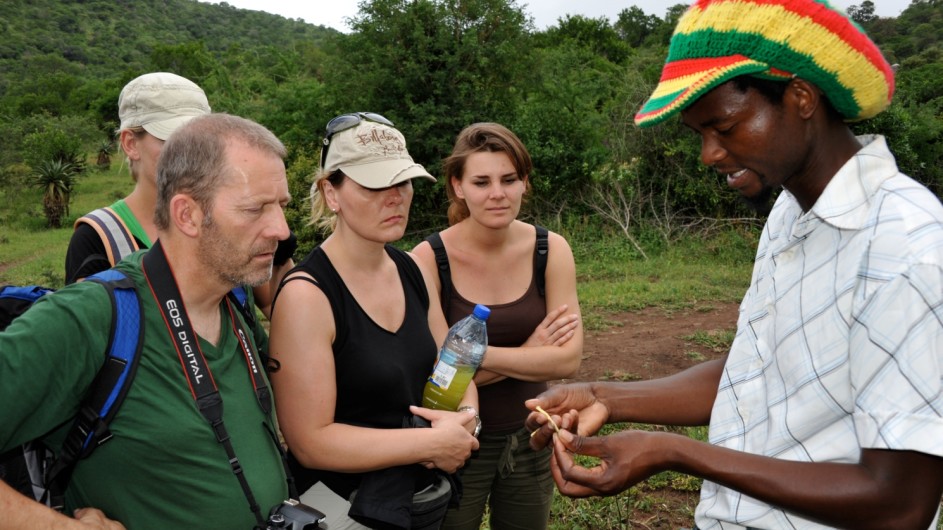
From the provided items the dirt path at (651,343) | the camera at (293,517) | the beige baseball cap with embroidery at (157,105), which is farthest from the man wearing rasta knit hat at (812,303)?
the dirt path at (651,343)

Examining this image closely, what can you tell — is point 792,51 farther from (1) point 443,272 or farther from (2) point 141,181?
(2) point 141,181

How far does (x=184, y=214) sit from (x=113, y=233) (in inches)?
26.1

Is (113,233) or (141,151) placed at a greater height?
(141,151)

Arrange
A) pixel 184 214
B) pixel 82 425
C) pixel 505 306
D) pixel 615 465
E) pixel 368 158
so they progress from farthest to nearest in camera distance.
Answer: pixel 505 306
pixel 368 158
pixel 184 214
pixel 82 425
pixel 615 465

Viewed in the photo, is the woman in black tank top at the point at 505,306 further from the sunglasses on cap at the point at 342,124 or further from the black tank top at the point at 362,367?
the sunglasses on cap at the point at 342,124

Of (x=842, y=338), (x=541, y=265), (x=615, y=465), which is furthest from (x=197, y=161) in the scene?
(x=842, y=338)

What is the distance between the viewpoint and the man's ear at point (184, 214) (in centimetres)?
209

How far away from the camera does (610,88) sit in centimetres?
1748

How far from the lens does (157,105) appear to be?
2857 millimetres

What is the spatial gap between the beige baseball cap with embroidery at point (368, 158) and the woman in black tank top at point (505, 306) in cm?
49

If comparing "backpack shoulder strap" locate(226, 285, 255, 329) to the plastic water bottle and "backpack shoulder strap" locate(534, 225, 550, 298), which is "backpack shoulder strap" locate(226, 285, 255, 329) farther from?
"backpack shoulder strap" locate(534, 225, 550, 298)

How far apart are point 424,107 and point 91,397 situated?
1310 cm

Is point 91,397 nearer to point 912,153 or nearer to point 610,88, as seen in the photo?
point 912,153

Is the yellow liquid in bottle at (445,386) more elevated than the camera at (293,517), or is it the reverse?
the yellow liquid in bottle at (445,386)
